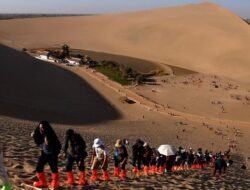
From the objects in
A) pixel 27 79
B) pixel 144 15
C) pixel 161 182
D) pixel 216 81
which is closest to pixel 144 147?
pixel 161 182

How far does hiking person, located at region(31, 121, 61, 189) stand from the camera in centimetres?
864

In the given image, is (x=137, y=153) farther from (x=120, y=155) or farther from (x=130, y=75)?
(x=130, y=75)

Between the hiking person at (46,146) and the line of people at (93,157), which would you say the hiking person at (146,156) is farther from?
the hiking person at (46,146)

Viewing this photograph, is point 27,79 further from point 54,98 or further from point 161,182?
point 161,182

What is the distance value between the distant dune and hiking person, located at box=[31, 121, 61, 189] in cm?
5113

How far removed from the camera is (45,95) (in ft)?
105

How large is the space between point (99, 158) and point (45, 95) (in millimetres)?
21977

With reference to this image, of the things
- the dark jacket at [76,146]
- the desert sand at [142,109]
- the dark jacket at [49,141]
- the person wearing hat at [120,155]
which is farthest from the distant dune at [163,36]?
the dark jacket at [49,141]

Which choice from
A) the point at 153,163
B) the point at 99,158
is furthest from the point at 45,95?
the point at 99,158

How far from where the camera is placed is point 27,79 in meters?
35.1

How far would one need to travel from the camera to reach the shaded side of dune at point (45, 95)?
26703 mm

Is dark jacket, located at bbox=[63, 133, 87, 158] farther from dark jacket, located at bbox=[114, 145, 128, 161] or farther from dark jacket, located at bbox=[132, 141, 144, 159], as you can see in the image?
dark jacket, located at bbox=[132, 141, 144, 159]

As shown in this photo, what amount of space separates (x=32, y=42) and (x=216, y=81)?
154 feet

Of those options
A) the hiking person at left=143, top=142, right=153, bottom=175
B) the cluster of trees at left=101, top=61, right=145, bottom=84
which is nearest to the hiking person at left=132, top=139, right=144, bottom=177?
the hiking person at left=143, top=142, right=153, bottom=175
